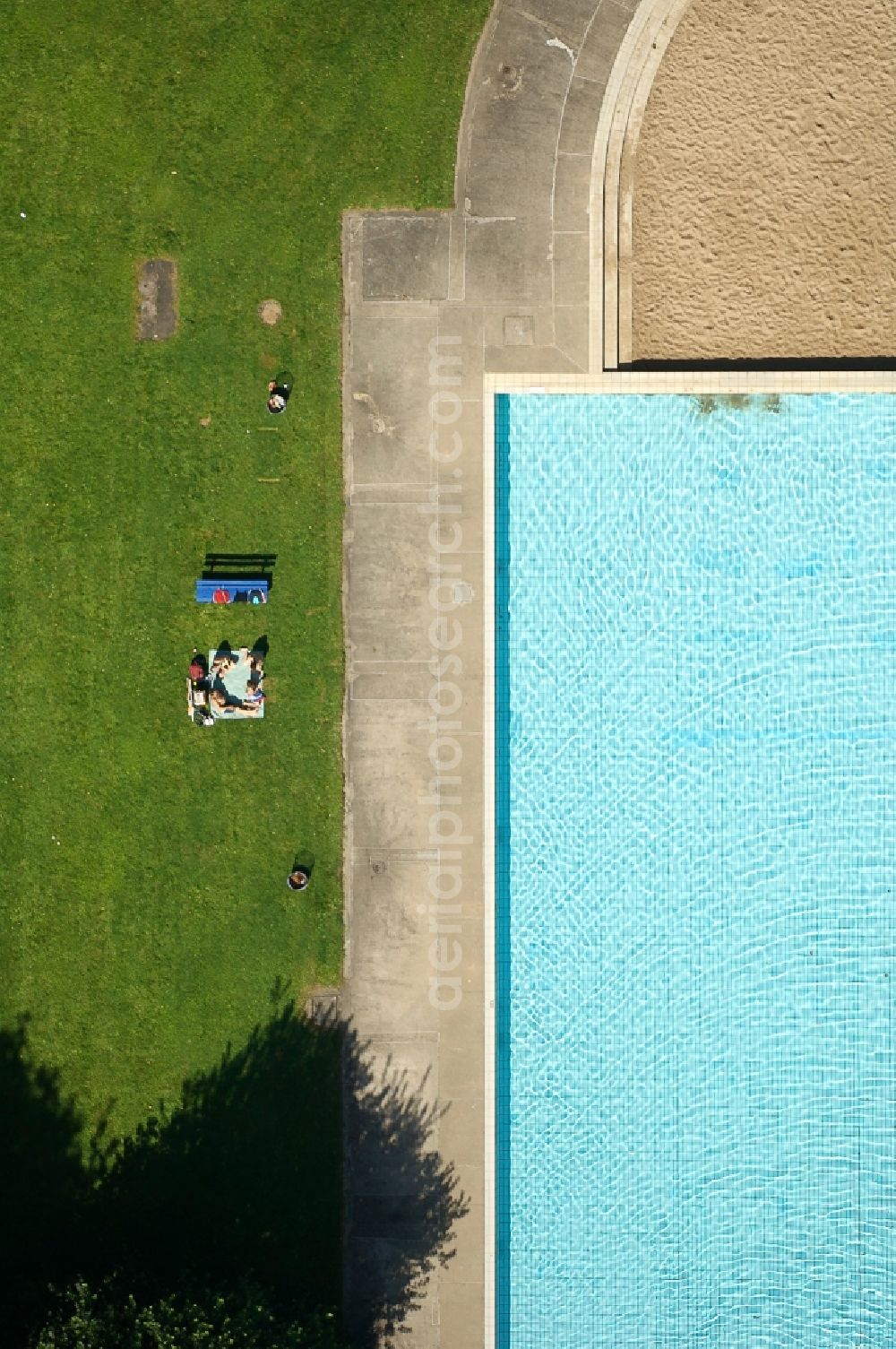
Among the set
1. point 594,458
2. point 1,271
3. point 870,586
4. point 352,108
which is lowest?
point 870,586

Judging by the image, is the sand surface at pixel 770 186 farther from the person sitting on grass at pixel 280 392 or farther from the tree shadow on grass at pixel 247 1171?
the tree shadow on grass at pixel 247 1171

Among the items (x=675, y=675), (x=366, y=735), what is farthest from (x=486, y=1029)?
(x=675, y=675)

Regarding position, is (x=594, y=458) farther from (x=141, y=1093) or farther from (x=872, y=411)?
(x=141, y=1093)

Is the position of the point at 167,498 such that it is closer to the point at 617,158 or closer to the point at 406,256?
the point at 406,256

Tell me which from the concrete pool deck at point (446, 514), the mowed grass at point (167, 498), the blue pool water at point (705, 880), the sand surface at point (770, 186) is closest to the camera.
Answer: the blue pool water at point (705, 880)

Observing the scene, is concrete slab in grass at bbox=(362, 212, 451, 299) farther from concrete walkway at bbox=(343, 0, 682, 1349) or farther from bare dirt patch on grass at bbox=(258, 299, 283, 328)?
bare dirt patch on grass at bbox=(258, 299, 283, 328)

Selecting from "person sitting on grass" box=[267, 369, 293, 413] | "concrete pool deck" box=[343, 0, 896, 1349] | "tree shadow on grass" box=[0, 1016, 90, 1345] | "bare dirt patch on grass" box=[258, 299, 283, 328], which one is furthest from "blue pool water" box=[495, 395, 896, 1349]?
"tree shadow on grass" box=[0, 1016, 90, 1345]

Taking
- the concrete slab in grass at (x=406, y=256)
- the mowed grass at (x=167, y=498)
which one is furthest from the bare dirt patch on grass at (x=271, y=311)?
the concrete slab in grass at (x=406, y=256)
